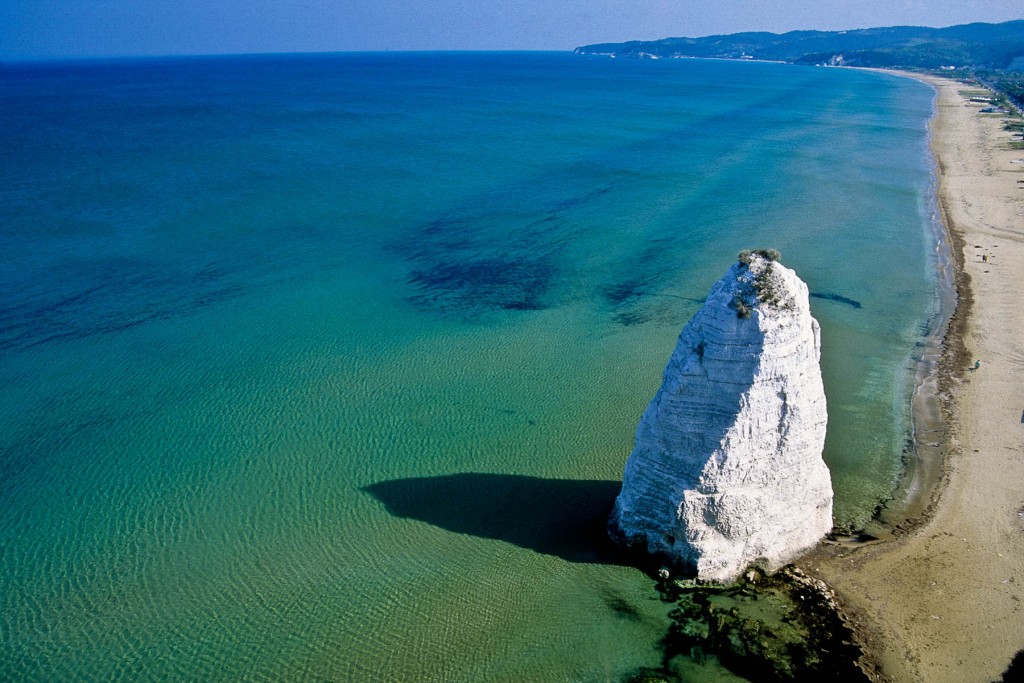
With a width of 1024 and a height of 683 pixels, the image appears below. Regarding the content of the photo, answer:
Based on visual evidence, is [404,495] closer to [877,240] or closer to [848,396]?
[848,396]

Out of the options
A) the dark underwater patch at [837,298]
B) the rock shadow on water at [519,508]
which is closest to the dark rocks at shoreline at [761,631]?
the rock shadow on water at [519,508]

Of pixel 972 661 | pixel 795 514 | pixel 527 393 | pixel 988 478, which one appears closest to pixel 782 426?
pixel 795 514

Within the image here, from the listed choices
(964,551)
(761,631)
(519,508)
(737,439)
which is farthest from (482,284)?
(964,551)

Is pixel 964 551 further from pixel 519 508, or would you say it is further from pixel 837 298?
pixel 837 298

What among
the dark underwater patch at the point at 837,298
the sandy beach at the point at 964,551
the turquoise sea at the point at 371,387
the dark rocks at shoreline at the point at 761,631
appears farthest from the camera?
the dark underwater patch at the point at 837,298

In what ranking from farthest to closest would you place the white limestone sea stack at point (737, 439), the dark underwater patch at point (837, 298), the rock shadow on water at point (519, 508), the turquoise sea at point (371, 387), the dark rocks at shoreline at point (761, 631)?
the dark underwater patch at point (837, 298), the rock shadow on water at point (519, 508), the turquoise sea at point (371, 387), the white limestone sea stack at point (737, 439), the dark rocks at shoreline at point (761, 631)

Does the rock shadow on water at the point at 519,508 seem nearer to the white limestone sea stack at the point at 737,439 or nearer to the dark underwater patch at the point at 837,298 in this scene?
the white limestone sea stack at the point at 737,439

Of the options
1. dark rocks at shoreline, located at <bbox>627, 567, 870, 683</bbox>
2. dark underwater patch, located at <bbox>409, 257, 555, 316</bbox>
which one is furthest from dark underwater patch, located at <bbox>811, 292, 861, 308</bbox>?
dark rocks at shoreline, located at <bbox>627, 567, 870, 683</bbox>
